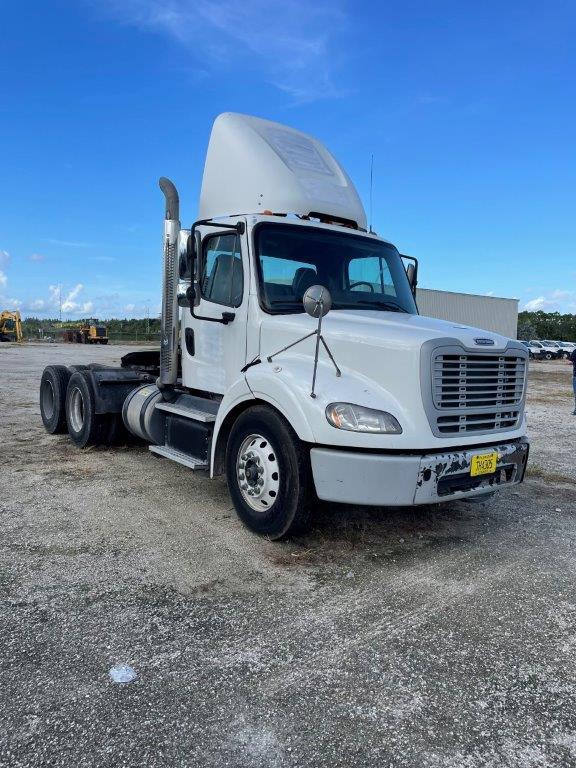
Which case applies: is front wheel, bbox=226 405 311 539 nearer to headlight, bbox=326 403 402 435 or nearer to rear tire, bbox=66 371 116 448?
headlight, bbox=326 403 402 435

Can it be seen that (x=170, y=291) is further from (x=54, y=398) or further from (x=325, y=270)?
(x=54, y=398)

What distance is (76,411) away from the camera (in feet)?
27.8

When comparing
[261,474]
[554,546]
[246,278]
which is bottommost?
[554,546]

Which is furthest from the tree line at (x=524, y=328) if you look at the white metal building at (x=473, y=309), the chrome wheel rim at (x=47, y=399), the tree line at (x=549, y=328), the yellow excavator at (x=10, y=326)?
the chrome wheel rim at (x=47, y=399)

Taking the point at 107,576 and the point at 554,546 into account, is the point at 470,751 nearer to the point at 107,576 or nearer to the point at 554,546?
the point at 107,576

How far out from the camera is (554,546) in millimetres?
4922

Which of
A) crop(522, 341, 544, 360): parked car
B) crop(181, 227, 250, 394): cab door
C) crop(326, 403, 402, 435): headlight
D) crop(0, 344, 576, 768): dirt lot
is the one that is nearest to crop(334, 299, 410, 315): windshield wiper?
crop(181, 227, 250, 394): cab door

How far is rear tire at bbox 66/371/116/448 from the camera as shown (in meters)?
7.92

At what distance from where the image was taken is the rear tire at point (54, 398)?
8852 mm

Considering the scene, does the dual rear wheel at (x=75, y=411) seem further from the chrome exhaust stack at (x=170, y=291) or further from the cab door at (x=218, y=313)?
the cab door at (x=218, y=313)

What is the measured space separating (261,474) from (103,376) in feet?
13.4

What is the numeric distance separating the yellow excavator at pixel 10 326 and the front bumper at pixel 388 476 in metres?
59.4

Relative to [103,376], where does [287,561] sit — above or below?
below

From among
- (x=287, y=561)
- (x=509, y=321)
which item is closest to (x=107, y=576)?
(x=287, y=561)
